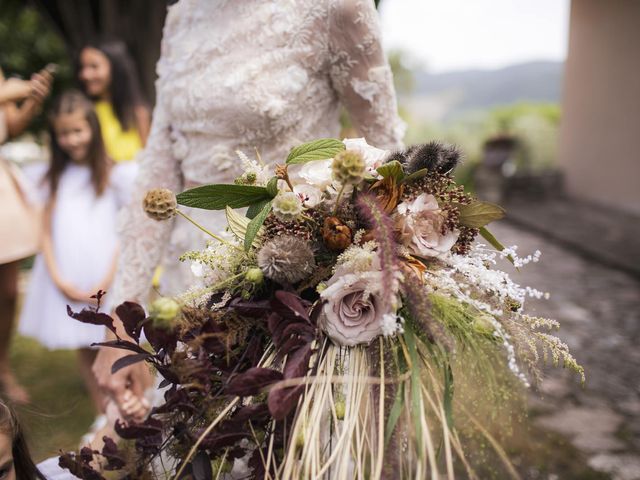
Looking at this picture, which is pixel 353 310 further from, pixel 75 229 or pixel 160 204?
pixel 75 229

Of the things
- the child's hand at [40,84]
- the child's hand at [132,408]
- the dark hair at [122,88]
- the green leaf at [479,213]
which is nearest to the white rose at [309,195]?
the green leaf at [479,213]

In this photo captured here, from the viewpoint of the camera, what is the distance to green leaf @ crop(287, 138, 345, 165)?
3.28ft

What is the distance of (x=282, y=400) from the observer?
814 mm

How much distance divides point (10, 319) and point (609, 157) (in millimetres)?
9490

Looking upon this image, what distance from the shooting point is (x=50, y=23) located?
9156 mm

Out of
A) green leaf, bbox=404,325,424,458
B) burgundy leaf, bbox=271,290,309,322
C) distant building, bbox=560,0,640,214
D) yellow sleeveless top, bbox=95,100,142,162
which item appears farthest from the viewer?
distant building, bbox=560,0,640,214

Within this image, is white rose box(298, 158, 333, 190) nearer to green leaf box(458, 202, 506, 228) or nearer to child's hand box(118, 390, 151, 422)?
green leaf box(458, 202, 506, 228)

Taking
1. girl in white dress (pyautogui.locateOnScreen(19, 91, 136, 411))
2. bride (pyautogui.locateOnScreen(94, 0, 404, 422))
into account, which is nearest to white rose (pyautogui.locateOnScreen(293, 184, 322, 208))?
bride (pyautogui.locateOnScreen(94, 0, 404, 422))

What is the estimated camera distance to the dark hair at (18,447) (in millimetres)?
1202

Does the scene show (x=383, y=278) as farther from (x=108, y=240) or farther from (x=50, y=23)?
(x=50, y=23)

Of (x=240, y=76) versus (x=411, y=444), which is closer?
(x=411, y=444)

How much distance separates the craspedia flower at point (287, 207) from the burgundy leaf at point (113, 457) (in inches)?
17.0

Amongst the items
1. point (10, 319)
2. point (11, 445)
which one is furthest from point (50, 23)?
point (11, 445)

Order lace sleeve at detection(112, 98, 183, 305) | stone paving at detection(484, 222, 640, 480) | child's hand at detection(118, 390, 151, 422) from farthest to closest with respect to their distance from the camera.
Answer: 1. stone paving at detection(484, 222, 640, 480)
2. lace sleeve at detection(112, 98, 183, 305)
3. child's hand at detection(118, 390, 151, 422)
